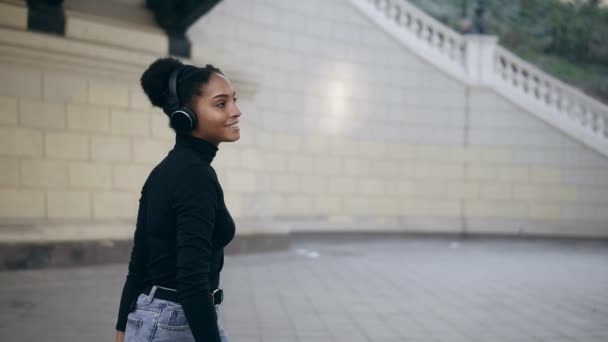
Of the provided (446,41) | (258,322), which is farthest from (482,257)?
(258,322)

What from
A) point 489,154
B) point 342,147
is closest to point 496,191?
point 489,154

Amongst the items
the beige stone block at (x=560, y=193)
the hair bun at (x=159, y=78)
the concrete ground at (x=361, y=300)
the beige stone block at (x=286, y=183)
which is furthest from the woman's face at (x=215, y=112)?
the beige stone block at (x=560, y=193)

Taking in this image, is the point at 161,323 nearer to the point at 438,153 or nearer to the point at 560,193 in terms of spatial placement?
the point at 438,153

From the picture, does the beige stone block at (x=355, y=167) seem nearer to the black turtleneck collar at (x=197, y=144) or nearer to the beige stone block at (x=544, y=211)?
the beige stone block at (x=544, y=211)

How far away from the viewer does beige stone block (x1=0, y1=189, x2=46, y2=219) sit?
734cm

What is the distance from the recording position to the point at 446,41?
13898 mm

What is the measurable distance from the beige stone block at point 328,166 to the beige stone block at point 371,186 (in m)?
0.60

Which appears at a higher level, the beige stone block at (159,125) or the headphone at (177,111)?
the beige stone block at (159,125)

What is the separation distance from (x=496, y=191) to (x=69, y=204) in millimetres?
9698

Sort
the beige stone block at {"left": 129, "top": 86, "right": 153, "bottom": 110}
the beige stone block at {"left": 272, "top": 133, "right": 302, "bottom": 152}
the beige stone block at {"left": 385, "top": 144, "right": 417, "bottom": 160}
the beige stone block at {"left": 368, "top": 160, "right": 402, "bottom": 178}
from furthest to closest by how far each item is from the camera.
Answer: the beige stone block at {"left": 385, "top": 144, "right": 417, "bottom": 160} < the beige stone block at {"left": 368, "top": 160, "right": 402, "bottom": 178} < the beige stone block at {"left": 272, "top": 133, "right": 302, "bottom": 152} < the beige stone block at {"left": 129, "top": 86, "right": 153, "bottom": 110}

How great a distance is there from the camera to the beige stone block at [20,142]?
7352mm

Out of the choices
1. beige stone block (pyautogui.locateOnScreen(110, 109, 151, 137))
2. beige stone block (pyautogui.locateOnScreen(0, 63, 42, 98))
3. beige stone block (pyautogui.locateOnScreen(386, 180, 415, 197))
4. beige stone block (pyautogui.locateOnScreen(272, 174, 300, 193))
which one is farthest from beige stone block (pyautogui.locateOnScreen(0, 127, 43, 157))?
beige stone block (pyautogui.locateOnScreen(386, 180, 415, 197))

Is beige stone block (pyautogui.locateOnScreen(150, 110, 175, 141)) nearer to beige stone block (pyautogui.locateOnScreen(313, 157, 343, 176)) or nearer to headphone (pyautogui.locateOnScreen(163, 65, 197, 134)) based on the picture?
beige stone block (pyautogui.locateOnScreen(313, 157, 343, 176))

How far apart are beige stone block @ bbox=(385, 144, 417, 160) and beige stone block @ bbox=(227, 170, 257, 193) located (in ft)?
15.2
